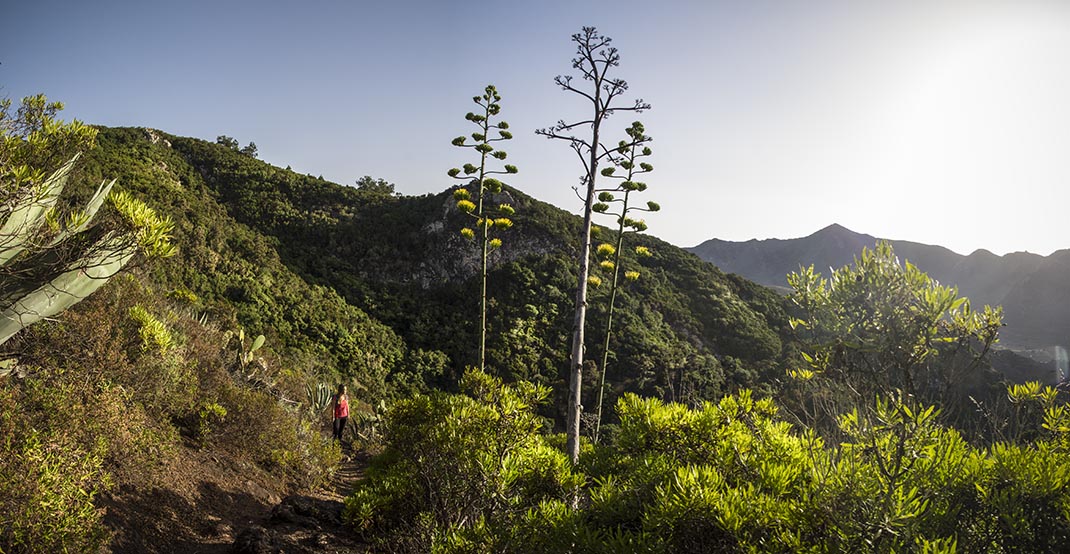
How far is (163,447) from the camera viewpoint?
14.5 feet

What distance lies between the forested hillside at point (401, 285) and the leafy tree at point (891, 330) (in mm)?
12360

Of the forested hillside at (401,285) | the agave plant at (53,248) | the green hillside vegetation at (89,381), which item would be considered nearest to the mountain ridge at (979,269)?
the forested hillside at (401,285)

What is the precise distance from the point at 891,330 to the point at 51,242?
565 centimetres

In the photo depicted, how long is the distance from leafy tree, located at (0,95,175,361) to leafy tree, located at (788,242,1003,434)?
430 centimetres

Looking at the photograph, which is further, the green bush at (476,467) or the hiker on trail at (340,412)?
the hiker on trail at (340,412)

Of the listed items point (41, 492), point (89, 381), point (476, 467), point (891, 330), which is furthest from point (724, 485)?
point (89, 381)

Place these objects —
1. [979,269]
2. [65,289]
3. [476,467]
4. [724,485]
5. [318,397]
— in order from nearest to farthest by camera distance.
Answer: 1. [724,485]
2. [476,467]
3. [65,289]
4. [318,397]
5. [979,269]

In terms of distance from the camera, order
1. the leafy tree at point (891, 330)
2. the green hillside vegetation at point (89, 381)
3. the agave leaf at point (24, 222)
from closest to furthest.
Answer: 1. the leafy tree at point (891, 330)
2. the green hillside vegetation at point (89, 381)
3. the agave leaf at point (24, 222)

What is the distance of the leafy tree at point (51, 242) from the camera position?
296 centimetres

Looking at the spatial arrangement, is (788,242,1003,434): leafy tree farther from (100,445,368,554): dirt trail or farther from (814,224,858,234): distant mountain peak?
(814,224,858,234): distant mountain peak

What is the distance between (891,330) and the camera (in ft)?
8.00

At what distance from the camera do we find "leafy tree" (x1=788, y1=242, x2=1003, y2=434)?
7.69ft

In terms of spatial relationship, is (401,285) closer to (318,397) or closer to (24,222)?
(318,397)

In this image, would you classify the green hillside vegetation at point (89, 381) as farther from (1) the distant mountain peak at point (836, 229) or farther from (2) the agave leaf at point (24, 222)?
(1) the distant mountain peak at point (836, 229)
